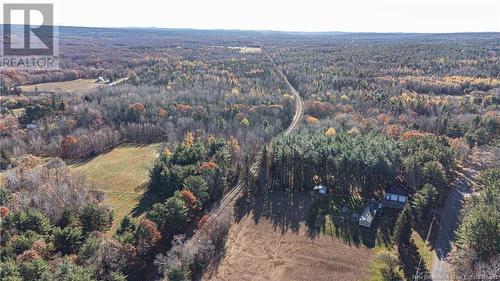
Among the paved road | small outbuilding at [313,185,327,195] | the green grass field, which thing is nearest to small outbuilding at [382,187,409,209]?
the paved road

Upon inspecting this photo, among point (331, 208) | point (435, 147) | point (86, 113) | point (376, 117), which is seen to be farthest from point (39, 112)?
point (435, 147)

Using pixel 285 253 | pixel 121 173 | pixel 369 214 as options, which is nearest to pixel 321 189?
pixel 369 214

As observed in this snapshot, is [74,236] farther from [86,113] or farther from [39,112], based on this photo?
[39,112]

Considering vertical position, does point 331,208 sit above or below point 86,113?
below

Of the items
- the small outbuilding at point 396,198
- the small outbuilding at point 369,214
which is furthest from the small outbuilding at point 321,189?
the small outbuilding at point 396,198

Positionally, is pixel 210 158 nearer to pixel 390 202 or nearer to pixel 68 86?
pixel 390 202

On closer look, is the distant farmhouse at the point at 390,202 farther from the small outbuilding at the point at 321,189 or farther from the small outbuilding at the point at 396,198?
the small outbuilding at the point at 321,189

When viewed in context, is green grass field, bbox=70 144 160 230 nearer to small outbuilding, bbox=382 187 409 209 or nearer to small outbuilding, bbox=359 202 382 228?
small outbuilding, bbox=359 202 382 228
